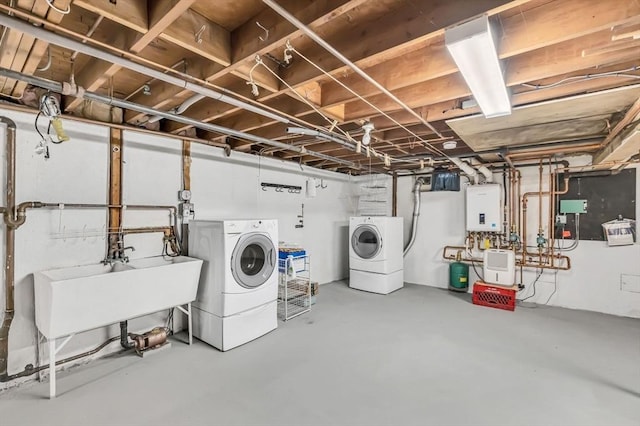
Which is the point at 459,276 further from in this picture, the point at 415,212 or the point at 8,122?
the point at 8,122

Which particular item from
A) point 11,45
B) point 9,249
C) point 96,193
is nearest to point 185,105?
point 11,45

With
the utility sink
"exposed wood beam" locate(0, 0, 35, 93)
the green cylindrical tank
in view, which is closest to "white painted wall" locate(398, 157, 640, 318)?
the green cylindrical tank

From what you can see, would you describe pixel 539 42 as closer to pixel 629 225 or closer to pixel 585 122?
pixel 585 122

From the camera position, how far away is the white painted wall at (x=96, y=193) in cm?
256

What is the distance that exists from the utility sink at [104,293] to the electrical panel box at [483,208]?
4470mm

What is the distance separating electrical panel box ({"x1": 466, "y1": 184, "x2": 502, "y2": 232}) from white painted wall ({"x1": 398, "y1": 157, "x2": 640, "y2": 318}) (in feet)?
1.27

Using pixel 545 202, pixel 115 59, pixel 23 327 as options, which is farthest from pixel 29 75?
pixel 545 202

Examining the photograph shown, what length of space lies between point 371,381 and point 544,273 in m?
3.96

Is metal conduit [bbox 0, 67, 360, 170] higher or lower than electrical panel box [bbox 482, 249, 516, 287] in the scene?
higher

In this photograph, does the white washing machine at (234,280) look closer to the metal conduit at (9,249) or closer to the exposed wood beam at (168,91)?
the exposed wood beam at (168,91)

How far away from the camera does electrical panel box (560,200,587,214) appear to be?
4.48 meters

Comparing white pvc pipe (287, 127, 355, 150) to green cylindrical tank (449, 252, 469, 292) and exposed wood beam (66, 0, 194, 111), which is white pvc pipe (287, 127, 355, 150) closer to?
exposed wood beam (66, 0, 194, 111)

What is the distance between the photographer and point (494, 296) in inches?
178

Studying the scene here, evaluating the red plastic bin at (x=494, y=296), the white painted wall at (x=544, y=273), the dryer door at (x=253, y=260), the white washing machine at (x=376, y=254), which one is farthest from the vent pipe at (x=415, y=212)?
the dryer door at (x=253, y=260)
